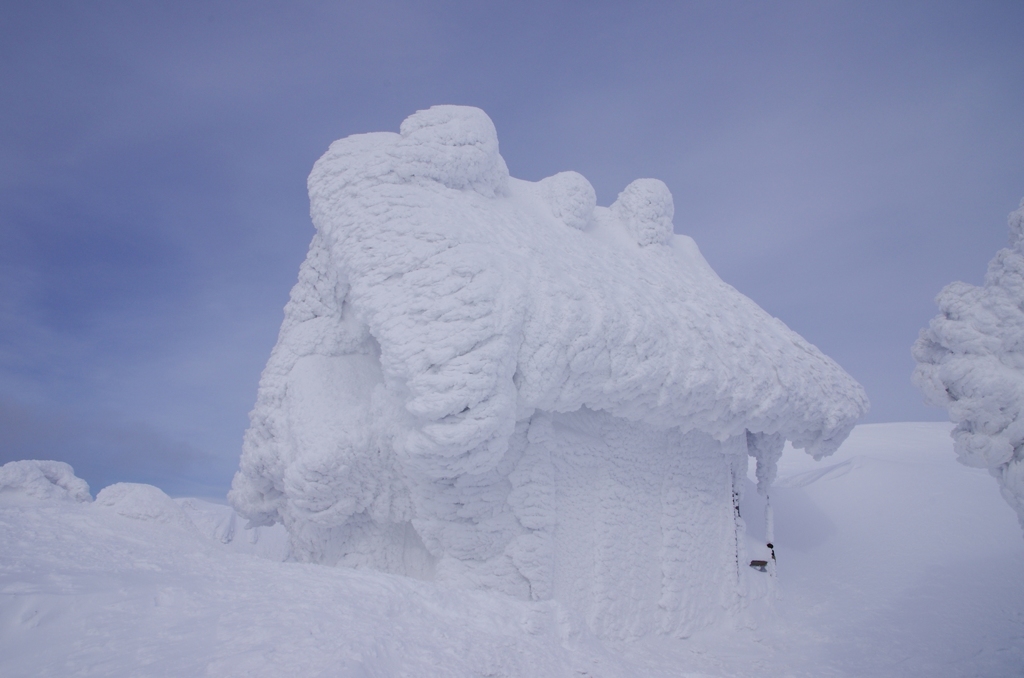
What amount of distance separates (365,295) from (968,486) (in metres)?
12.8

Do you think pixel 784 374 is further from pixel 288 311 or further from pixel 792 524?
pixel 288 311

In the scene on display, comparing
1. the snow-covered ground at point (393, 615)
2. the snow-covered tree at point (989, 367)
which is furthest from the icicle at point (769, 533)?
the snow-covered tree at point (989, 367)

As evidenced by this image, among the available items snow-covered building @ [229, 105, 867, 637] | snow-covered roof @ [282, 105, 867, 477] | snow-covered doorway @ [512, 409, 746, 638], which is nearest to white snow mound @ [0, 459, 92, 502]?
snow-covered building @ [229, 105, 867, 637]

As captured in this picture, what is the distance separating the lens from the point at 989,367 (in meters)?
5.31

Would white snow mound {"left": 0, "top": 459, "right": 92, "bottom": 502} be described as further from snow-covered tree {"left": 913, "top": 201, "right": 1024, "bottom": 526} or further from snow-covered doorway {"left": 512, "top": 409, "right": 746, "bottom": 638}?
snow-covered tree {"left": 913, "top": 201, "right": 1024, "bottom": 526}

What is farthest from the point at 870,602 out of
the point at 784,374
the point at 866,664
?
the point at 784,374

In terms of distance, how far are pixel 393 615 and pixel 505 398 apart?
7.27 ft

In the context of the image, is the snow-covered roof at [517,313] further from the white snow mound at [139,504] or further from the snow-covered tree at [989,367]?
→ the white snow mound at [139,504]

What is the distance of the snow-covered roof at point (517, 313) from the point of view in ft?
18.0

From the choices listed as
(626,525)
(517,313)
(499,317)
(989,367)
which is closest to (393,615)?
(499,317)

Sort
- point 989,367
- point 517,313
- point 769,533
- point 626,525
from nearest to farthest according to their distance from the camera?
point 989,367 → point 517,313 → point 626,525 → point 769,533

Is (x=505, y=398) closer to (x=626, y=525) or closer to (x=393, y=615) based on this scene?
(x=393, y=615)

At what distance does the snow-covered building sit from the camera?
18.7 feet

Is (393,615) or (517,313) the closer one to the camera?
(393,615)
